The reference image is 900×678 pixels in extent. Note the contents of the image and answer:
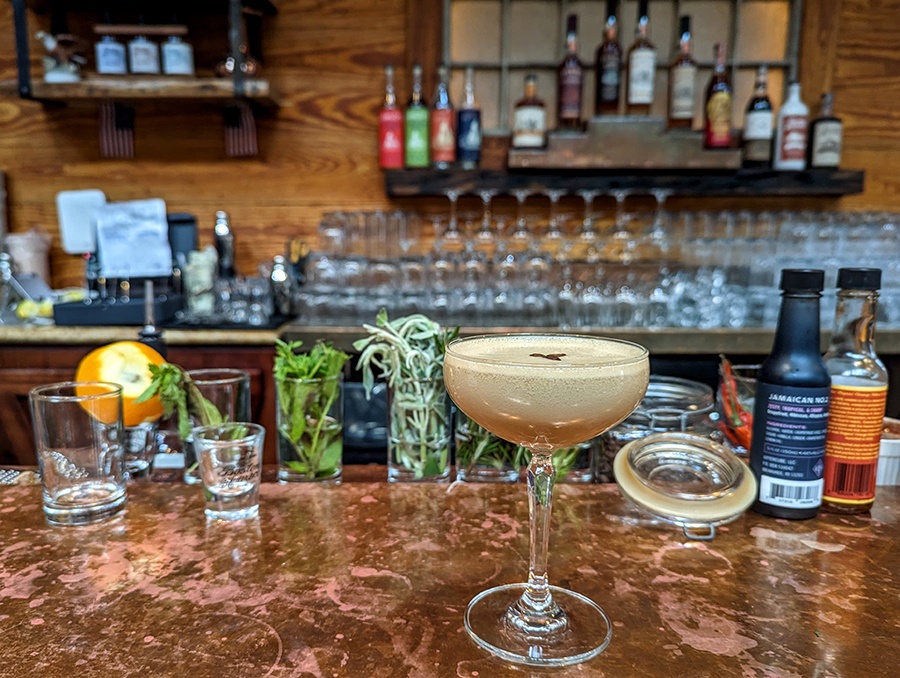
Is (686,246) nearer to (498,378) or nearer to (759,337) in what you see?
(759,337)

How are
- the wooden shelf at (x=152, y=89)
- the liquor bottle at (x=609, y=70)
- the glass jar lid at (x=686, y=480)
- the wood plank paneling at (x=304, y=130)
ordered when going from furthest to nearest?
the wood plank paneling at (x=304, y=130) → the liquor bottle at (x=609, y=70) → the wooden shelf at (x=152, y=89) → the glass jar lid at (x=686, y=480)

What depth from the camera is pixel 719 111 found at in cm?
259

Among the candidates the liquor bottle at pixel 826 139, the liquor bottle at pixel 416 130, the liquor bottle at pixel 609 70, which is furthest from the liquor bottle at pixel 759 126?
the liquor bottle at pixel 416 130

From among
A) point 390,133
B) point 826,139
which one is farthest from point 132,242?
point 826,139

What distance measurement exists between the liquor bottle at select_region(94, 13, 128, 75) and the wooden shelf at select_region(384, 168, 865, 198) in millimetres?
1055

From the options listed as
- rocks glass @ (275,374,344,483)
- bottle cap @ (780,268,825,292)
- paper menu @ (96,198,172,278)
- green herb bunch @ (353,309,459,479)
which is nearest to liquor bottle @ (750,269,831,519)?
bottle cap @ (780,268,825,292)

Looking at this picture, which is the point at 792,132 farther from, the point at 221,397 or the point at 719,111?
the point at 221,397

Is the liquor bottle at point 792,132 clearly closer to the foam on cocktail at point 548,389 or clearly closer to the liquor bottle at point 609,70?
the liquor bottle at point 609,70

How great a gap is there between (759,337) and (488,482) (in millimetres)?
1586

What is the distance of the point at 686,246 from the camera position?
8.61 feet

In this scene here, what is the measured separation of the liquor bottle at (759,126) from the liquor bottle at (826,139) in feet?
0.53

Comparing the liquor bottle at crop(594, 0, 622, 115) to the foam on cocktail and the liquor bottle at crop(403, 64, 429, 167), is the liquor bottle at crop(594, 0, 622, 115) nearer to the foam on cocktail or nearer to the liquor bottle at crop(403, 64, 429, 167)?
the liquor bottle at crop(403, 64, 429, 167)

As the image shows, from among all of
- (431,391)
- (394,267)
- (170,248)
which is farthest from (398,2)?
(431,391)

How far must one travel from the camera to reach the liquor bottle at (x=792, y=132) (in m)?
2.58
